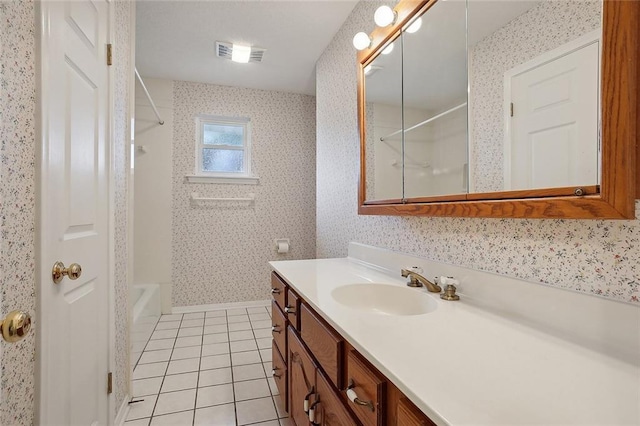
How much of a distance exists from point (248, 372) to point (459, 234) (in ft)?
5.64

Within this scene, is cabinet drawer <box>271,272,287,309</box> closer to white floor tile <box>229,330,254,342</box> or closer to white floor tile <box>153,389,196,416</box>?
white floor tile <box>153,389,196,416</box>

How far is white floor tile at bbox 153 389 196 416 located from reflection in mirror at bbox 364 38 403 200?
62.6 inches

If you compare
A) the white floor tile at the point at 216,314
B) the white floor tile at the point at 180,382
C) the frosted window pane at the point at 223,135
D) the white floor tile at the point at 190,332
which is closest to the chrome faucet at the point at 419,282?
the white floor tile at the point at 180,382

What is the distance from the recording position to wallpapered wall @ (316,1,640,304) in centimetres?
68

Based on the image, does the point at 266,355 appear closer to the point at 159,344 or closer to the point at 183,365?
the point at 183,365

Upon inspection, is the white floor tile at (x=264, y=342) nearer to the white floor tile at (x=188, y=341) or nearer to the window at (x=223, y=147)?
the white floor tile at (x=188, y=341)

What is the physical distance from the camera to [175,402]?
5.56 ft

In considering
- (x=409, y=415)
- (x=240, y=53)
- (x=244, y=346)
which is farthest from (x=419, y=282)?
(x=240, y=53)

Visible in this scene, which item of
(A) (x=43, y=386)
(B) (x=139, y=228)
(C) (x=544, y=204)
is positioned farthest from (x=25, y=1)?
(B) (x=139, y=228)

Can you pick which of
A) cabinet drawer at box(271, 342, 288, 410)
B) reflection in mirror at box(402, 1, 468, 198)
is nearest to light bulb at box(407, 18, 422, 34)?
reflection in mirror at box(402, 1, 468, 198)

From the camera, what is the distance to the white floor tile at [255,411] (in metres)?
1.56

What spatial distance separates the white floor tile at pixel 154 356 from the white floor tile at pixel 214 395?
0.59 metres

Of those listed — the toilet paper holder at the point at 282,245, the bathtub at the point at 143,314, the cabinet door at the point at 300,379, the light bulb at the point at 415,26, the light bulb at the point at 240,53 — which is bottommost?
the bathtub at the point at 143,314

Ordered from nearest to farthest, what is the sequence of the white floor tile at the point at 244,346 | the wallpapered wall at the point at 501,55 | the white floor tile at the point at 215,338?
1. the wallpapered wall at the point at 501,55
2. the white floor tile at the point at 244,346
3. the white floor tile at the point at 215,338
